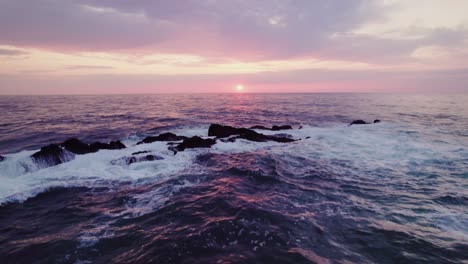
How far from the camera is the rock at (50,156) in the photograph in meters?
13.9

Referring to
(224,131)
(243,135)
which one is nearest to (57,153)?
(224,131)

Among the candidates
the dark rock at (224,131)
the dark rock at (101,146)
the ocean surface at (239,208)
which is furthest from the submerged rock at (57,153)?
the dark rock at (224,131)

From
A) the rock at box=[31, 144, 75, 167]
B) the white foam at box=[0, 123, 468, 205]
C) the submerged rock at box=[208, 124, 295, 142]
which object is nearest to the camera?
the white foam at box=[0, 123, 468, 205]

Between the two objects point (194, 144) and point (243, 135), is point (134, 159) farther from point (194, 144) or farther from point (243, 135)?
point (243, 135)

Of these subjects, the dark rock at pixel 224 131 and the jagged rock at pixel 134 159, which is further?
the dark rock at pixel 224 131

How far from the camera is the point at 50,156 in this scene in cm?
1427

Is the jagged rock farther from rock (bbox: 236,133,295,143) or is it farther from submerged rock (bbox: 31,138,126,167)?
rock (bbox: 236,133,295,143)

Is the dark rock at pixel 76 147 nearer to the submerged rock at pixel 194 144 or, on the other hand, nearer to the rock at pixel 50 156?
the rock at pixel 50 156

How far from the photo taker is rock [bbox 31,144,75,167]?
13.9 metres

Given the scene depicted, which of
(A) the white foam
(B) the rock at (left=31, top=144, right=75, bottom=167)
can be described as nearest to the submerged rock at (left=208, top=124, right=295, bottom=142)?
(A) the white foam

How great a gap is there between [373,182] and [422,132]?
749 inches

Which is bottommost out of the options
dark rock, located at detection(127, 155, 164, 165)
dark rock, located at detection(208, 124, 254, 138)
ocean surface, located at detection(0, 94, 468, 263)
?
ocean surface, located at detection(0, 94, 468, 263)

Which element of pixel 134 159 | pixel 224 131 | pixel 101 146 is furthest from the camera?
pixel 224 131

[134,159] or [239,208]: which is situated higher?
[134,159]
